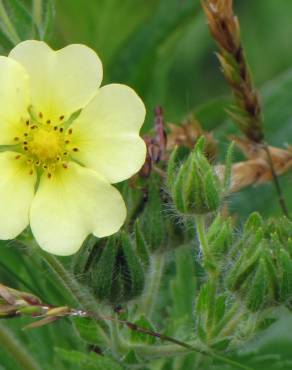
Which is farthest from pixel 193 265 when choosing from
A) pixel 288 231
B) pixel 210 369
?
pixel 288 231

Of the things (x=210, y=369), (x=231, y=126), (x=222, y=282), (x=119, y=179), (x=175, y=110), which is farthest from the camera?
(x=175, y=110)

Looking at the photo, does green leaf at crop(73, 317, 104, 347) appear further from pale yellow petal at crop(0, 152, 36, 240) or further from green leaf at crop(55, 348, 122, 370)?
pale yellow petal at crop(0, 152, 36, 240)

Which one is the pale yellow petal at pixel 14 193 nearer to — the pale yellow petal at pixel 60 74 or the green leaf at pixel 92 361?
the pale yellow petal at pixel 60 74

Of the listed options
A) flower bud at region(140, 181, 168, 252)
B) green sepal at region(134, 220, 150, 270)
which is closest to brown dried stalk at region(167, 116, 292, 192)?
flower bud at region(140, 181, 168, 252)

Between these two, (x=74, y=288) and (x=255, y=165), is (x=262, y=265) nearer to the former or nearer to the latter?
(x=74, y=288)

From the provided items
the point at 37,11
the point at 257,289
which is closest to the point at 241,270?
the point at 257,289

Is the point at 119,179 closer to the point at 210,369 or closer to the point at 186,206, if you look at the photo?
the point at 186,206
